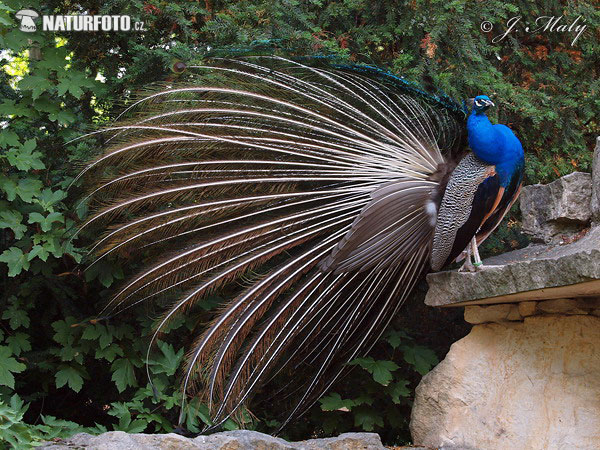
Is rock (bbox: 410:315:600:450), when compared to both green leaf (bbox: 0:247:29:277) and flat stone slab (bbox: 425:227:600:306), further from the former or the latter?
green leaf (bbox: 0:247:29:277)

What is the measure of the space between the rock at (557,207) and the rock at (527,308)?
44cm

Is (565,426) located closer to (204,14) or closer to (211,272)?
(211,272)

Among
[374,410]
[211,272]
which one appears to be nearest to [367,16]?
[211,272]

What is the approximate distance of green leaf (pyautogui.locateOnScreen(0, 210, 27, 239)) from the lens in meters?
3.86

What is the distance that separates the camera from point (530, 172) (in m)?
4.83

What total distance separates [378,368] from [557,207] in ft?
4.67

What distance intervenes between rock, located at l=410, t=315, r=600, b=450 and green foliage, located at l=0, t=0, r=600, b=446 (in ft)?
1.70

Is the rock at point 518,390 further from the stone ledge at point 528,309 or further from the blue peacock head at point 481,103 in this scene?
the blue peacock head at point 481,103

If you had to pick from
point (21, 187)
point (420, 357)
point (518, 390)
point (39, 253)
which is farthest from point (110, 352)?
point (518, 390)

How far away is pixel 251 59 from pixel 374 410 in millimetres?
2384

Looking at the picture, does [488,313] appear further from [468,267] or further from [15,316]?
[15,316]
